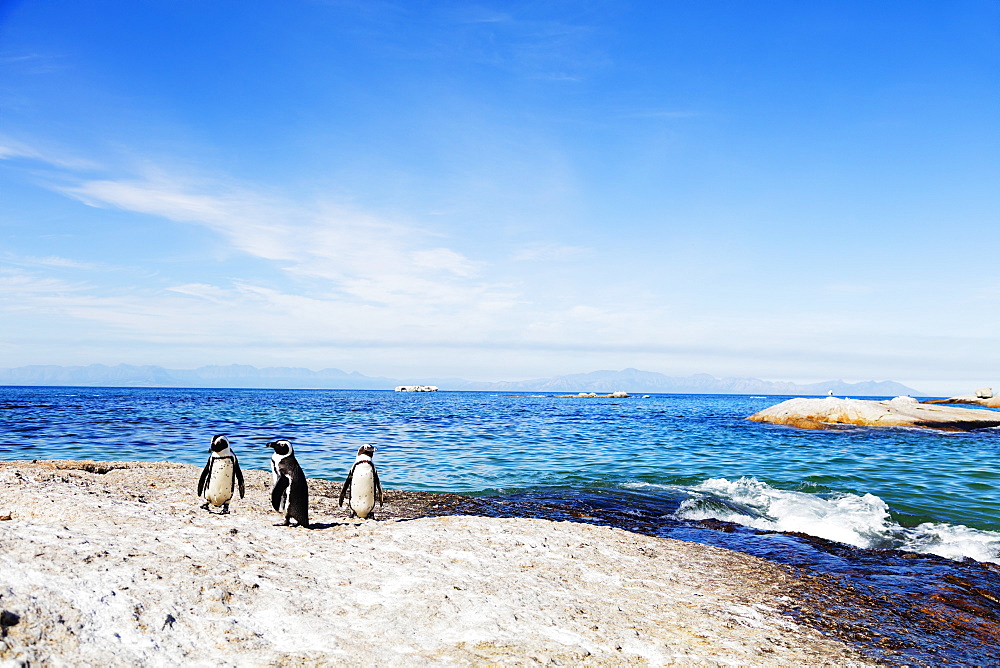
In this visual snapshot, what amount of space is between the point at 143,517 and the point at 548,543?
525cm

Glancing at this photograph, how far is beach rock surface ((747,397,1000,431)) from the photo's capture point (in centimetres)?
3117

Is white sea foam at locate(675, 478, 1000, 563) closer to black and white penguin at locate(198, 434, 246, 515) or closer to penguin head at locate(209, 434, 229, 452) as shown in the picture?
black and white penguin at locate(198, 434, 246, 515)

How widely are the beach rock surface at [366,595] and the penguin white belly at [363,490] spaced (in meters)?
0.56

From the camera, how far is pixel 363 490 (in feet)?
30.2

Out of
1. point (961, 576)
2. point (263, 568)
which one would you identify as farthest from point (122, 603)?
point (961, 576)

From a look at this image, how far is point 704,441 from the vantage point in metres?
27.8

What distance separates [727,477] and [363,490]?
1183 cm

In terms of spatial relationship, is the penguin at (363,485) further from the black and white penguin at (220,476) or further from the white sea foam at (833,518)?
the white sea foam at (833,518)

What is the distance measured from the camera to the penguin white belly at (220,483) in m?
9.09

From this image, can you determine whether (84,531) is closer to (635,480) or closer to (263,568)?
(263,568)

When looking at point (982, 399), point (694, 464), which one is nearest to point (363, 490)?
point (694, 464)

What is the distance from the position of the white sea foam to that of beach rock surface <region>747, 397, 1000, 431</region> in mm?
21480

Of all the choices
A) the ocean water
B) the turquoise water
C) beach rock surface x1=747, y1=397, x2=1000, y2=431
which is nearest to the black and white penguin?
the ocean water

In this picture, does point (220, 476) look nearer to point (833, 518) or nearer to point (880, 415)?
point (833, 518)
